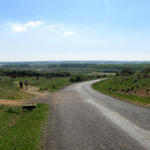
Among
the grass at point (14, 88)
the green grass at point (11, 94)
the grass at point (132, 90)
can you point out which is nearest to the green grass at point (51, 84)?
the grass at point (14, 88)

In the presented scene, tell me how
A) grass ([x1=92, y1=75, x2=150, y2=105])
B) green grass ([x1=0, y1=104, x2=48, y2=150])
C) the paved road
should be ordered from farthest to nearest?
grass ([x1=92, y1=75, x2=150, y2=105]) < green grass ([x1=0, y1=104, x2=48, y2=150]) < the paved road

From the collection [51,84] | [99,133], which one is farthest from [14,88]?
[99,133]

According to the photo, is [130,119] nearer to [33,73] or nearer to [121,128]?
A: [121,128]

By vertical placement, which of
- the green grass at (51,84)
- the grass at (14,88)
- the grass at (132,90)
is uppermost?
the grass at (132,90)

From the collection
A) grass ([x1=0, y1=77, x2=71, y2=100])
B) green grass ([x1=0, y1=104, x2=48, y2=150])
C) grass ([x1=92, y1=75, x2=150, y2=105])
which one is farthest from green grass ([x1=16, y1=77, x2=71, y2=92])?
green grass ([x1=0, y1=104, x2=48, y2=150])

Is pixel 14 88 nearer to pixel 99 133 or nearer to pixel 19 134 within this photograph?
pixel 19 134

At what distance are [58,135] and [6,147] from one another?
Result: 245 centimetres

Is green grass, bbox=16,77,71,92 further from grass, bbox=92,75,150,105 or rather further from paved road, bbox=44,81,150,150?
paved road, bbox=44,81,150,150

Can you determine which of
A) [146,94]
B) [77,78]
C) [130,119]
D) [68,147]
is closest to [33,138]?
[68,147]

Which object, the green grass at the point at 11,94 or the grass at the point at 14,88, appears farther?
the grass at the point at 14,88

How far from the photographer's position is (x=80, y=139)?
7.89m

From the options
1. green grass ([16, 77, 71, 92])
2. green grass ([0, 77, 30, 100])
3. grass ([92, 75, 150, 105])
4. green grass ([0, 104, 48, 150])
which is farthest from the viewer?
green grass ([16, 77, 71, 92])

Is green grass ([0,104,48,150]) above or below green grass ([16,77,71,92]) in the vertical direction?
above

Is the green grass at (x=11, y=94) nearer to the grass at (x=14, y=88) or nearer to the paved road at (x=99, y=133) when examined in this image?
the grass at (x=14, y=88)
